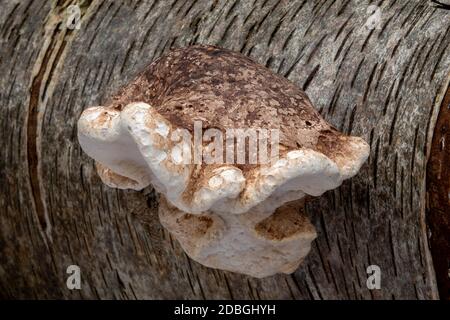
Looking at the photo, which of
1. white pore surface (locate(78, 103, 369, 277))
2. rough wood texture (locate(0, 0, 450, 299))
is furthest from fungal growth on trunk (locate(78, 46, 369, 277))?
rough wood texture (locate(0, 0, 450, 299))

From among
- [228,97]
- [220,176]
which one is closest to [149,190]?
[228,97]

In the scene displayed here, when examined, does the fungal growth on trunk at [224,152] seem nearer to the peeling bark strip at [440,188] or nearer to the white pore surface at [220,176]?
the white pore surface at [220,176]

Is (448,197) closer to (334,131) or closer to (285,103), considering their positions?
(334,131)

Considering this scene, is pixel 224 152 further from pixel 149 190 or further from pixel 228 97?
pixel 149 190

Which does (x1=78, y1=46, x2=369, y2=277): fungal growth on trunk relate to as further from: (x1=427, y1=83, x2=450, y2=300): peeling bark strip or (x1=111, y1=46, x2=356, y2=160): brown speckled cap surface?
(x1=427, y1=83, x2=450, y2=300): peeling bark strip

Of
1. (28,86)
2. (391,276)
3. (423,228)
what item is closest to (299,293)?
(391,276)

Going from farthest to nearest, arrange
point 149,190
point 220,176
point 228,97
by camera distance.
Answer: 1. point 149,190
2. point 228,97
3. point 220,176

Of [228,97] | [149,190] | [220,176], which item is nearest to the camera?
[220,176]

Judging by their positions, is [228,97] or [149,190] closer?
[228,97]
